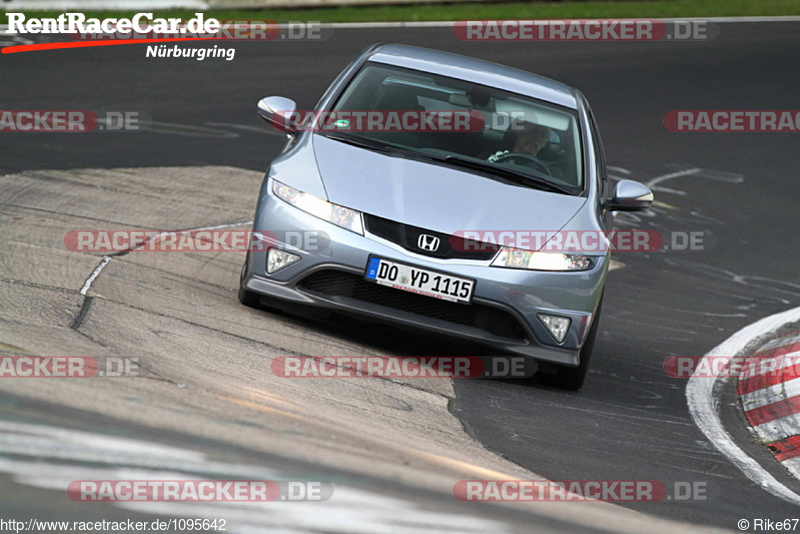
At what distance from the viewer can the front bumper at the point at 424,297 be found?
5.95 meters

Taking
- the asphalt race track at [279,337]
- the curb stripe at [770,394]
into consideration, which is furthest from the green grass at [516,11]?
the curb stripe at [770,394]

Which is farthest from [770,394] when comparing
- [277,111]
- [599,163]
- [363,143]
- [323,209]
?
[277,111]

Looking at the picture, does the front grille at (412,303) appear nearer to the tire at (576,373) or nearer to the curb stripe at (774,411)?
the tire at (576,373)

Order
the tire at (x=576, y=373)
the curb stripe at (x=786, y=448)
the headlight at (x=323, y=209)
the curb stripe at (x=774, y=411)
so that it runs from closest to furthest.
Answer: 1. the headlight at (x=323, y=209)
2. the curb stripe at (x=786, y=448)
3. the tire at (x=576, y=373)
4. the curb stripe at (x=774, y=411)

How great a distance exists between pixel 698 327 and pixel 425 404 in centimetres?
408

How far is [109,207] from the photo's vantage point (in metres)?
8.68

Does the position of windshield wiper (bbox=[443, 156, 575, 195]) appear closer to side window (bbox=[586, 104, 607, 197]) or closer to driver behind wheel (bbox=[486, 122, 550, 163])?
driver behind wheel (bbox=[486, 122, 550, 163])

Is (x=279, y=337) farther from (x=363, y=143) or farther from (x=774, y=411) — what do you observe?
(x=774, y=411)

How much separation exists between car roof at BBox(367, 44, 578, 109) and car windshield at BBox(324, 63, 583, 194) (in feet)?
0.23

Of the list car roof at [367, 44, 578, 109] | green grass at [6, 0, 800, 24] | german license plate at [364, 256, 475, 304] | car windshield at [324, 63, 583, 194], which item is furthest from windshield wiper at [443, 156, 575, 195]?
green grass at [6, 0, 800, 24]

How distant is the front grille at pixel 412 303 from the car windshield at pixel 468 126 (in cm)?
100

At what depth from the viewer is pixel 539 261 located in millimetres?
6098

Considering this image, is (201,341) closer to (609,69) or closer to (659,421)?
(659,421)

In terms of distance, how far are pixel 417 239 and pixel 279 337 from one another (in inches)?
37.0
